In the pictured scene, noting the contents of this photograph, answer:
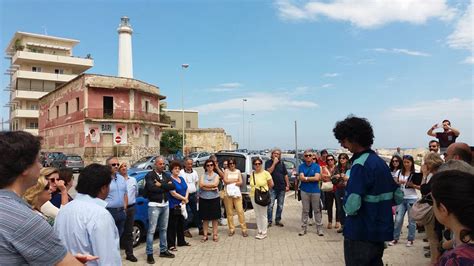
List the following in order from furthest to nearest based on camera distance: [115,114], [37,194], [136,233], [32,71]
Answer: [32,71]
[115,114]
[136,233]
[37,194]

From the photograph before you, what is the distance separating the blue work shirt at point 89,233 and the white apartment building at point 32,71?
58.4 metres

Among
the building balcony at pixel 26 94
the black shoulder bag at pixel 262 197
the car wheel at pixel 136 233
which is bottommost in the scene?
the car wheel at pixel 136 233

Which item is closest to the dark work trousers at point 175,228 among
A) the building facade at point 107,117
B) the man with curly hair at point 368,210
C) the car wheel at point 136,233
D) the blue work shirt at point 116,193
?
the car wheel at point 136,233

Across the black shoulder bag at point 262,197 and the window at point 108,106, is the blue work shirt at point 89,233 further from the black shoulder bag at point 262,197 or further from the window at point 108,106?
the window at point 108,106

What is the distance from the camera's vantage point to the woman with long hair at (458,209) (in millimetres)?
1869

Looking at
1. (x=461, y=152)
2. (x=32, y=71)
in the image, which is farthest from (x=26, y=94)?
(x=461, y=152)

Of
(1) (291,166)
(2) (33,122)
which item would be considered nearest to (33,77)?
(2) (33,122)

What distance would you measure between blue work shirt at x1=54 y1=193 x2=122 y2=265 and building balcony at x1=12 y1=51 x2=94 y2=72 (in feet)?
202

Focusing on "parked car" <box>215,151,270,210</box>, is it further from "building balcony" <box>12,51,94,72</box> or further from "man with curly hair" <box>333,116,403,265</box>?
"building balcony" <box>12,51,94,72</box>

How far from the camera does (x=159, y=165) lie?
740 centimetres

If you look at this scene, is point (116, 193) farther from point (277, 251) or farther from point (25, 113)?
point (25, 113)

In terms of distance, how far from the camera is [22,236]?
187 cm

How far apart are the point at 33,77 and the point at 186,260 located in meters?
58.6

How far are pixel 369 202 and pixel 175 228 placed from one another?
5.02m
